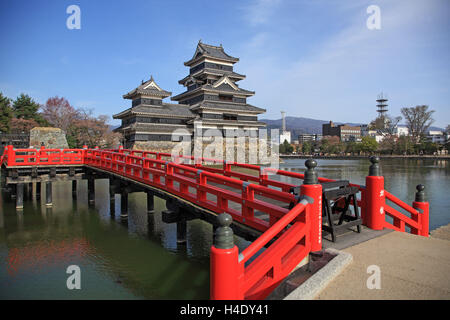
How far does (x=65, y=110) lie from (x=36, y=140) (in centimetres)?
2053

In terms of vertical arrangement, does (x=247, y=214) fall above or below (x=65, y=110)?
below

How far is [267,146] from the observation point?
48562 mm

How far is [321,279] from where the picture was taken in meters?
3.25

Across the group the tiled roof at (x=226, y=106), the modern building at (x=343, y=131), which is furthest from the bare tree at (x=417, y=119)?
the modern building at (x=343, y=131)

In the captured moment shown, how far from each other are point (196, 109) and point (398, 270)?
3870cm

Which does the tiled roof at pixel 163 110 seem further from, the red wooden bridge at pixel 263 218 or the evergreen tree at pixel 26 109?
the red wooden bridge at pixel 263 218

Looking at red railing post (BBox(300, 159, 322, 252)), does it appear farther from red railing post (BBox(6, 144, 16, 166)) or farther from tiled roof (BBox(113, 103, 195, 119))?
tiled roof (BBox(113, 103, 195, 119))

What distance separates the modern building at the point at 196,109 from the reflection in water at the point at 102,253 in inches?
947

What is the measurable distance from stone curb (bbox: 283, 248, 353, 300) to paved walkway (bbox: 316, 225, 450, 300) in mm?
57

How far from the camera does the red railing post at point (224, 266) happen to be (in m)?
3.00

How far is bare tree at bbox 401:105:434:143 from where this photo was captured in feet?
215

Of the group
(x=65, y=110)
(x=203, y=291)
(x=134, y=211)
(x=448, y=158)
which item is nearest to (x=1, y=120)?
(x=65, y=110)

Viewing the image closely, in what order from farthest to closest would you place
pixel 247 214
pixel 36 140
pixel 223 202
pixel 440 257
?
pixel 36 140 < pixel 223 202 < pixel 247 214 < pixel 440 257
